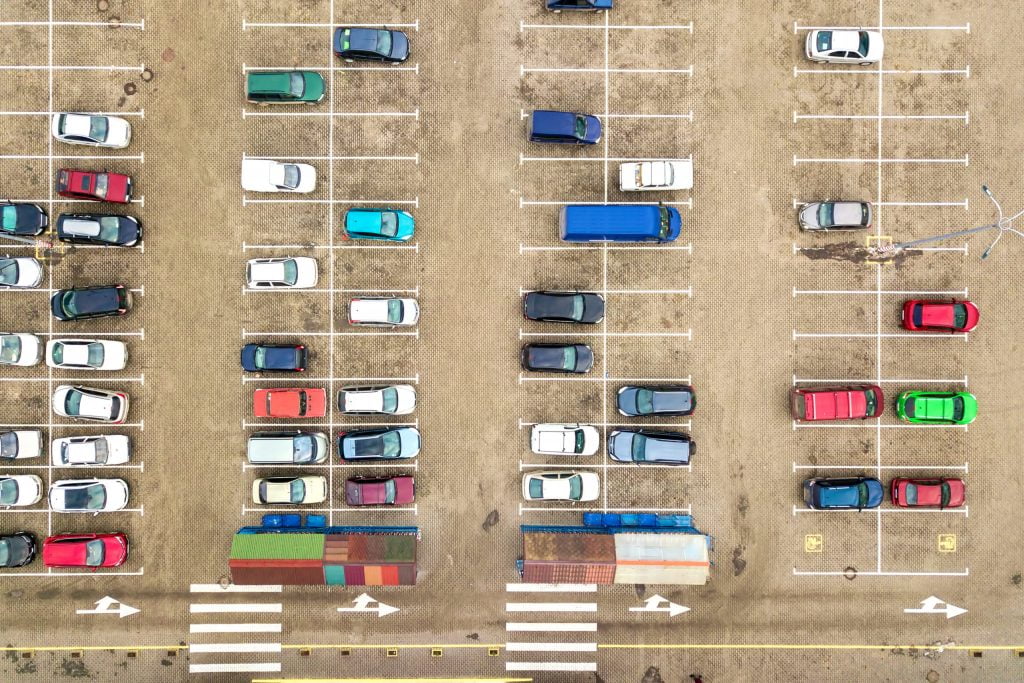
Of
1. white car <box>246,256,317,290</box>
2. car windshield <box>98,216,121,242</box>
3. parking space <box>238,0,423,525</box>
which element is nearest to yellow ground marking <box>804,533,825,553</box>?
parking space <box>238,0,423,525</box>

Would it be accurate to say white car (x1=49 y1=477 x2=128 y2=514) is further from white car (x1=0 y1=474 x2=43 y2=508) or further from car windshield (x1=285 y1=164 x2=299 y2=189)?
car windshield (x1=285 y1=164 x2=299 y2=189)

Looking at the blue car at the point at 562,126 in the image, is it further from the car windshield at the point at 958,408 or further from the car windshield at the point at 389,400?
the car windshield at the point at 958,408

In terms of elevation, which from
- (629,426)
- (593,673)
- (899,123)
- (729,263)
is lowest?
(593,673)

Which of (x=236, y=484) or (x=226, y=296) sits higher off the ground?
(x=226, y=296)

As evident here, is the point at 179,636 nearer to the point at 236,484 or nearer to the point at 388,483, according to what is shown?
the point at 236,484

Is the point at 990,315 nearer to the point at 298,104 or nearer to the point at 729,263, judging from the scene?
the point at 729,263

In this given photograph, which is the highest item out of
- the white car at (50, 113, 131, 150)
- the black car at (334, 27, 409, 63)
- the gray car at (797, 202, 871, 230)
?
the black car at (334, 27, 409, 63)

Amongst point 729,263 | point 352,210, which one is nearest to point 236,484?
point 352,210
